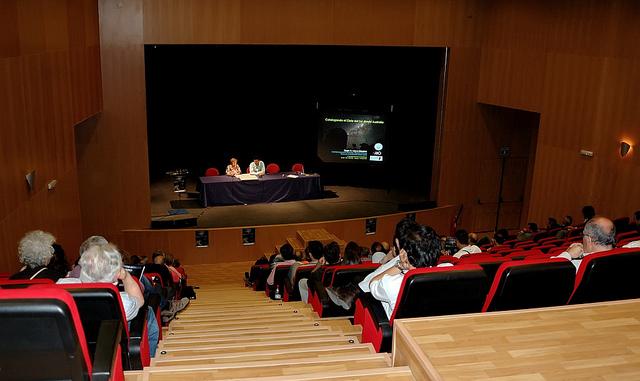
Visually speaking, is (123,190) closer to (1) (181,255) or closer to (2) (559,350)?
(1) (181,255)

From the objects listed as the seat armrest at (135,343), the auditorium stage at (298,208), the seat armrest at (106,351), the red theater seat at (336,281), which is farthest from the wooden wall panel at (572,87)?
the seat armrest at (106,351)

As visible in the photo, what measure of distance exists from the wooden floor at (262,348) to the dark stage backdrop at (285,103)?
8.69m

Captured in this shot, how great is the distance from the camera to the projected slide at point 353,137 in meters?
14.4

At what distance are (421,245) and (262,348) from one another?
1371mm

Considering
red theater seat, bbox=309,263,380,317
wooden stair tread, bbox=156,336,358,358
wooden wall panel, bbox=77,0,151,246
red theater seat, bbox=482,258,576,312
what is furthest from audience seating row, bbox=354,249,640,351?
wooden wall panel, bbox=77,0,151,246

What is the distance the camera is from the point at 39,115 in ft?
23.5

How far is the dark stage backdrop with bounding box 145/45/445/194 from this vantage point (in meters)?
14.3

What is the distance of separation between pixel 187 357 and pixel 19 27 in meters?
Answer: 4.72

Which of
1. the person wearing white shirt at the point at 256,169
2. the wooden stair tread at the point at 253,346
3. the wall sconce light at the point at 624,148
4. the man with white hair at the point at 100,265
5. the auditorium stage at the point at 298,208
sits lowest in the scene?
the auditorium stage at the point at 298,208

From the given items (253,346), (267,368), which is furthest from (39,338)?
(253,346)

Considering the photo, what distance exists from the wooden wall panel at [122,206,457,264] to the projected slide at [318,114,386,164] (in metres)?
2.51

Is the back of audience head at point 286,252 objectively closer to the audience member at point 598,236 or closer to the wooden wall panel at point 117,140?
the wooden wall panel at point 117,140

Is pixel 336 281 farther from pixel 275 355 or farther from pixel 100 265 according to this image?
pixel 100 265

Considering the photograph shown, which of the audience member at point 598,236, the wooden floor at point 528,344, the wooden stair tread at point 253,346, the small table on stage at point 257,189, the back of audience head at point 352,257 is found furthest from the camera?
the small table on stage at point 257,189
